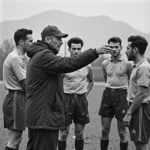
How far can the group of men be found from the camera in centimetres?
297

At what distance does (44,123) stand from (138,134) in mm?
1275

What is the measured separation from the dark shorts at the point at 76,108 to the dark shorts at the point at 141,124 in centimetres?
130

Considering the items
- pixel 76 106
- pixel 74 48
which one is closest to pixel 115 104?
pixel 76 106

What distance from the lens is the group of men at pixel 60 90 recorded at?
2967mm

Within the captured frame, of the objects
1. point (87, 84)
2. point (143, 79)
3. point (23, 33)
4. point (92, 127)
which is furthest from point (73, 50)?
point (92, 127)

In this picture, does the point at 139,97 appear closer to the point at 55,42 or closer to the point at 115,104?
the point at 55,42

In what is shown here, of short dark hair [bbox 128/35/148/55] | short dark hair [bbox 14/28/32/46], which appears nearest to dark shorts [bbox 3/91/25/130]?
short dark hair [bbox 14/28/32/46]

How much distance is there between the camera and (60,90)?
3088 millimetres

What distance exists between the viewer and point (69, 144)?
18.6 ft

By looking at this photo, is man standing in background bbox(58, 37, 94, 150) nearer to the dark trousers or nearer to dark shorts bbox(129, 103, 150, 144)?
dark shorts bbox(129, 103, 150, 144)

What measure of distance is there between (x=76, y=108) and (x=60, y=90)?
182cm

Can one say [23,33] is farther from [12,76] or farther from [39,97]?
[39,97]

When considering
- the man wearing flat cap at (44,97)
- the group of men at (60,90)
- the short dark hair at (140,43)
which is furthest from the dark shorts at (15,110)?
the short dark hair at (140,43)

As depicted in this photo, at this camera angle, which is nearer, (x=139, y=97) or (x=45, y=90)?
(x=45, y=90)
